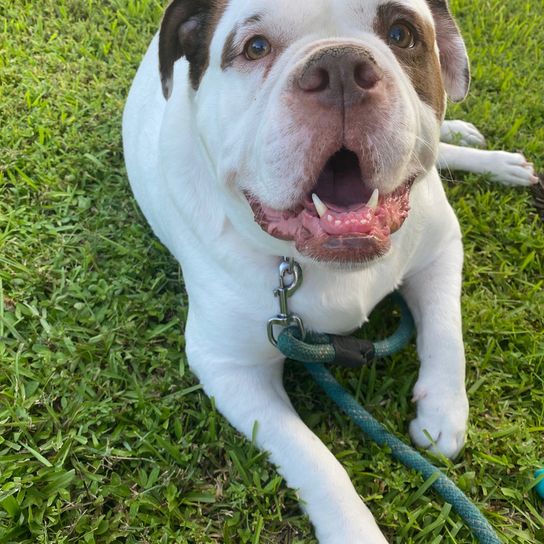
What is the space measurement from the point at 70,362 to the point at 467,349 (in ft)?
5.44

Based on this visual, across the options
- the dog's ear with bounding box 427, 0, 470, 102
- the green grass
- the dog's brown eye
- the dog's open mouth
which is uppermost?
the dog's brown eye

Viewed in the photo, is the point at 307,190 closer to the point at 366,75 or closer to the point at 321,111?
the point at 321,111

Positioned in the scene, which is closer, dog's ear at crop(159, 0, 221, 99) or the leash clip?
dog's ear at crop(159, 0, 221, 99)

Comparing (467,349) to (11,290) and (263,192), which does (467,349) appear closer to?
(263,192)

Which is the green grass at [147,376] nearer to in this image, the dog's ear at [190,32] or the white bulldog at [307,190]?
the white bulldog at [307,190]

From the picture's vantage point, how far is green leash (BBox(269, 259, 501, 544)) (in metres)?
2.18

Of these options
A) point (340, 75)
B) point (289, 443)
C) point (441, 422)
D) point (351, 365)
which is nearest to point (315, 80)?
point (340, 75)

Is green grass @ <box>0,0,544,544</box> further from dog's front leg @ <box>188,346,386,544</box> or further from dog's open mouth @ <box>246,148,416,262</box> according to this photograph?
dog's open mouth @ <box>246,148,416,262</box>

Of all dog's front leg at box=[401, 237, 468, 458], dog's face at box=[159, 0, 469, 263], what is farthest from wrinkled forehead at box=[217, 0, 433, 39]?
dog's front leg at box=[401, 237, 468, 458]

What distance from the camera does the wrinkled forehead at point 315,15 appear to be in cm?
186

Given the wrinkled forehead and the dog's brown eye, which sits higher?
the wrinkled forehead

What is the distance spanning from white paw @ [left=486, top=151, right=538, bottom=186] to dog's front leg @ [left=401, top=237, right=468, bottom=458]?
0.77 meters

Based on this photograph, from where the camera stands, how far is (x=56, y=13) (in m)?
4.31

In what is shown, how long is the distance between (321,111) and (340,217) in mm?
302
